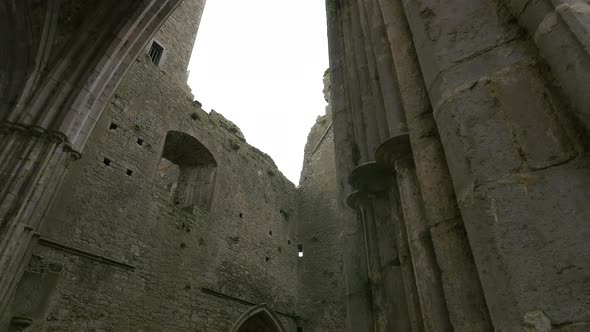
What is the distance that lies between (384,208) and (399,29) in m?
1.08

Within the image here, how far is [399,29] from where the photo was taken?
2180 millimetres

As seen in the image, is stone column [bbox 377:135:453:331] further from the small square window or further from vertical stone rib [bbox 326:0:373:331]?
Result: the small square window

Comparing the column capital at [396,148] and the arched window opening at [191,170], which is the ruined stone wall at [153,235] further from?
the column capital at [396,148]

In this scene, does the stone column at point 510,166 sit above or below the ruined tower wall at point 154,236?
below

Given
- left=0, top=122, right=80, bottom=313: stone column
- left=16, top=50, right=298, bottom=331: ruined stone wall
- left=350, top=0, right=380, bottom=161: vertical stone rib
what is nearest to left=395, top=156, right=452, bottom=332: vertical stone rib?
left=350, top=0, right=380, bottom=161: vertical stone rib

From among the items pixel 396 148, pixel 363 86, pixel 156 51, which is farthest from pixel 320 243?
pixel 396 148

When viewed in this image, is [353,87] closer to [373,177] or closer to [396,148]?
[373,177]

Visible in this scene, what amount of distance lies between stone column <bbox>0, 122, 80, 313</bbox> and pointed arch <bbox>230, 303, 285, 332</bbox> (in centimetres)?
519

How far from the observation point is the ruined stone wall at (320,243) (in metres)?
10.5

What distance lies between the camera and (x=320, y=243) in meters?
11.9

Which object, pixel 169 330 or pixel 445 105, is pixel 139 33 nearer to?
pixel 169 330

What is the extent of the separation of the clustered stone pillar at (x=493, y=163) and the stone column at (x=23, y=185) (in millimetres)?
4995

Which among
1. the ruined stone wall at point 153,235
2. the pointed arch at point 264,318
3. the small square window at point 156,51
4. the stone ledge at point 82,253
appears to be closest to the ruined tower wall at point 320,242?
the ruined stone wall at point 153,235

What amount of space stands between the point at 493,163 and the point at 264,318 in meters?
9.26
